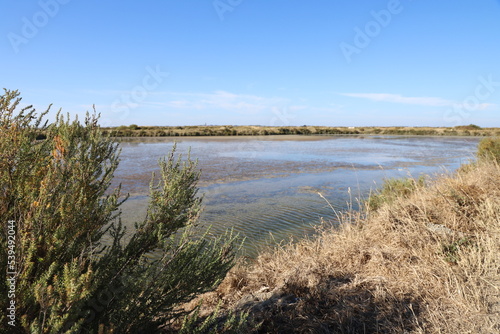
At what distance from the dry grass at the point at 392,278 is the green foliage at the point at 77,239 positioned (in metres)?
1.10

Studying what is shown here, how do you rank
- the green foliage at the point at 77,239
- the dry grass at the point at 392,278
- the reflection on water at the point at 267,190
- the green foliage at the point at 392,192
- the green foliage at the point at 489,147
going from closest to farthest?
the green foliage at the point at 77,239 < the dry grass at the point at 392,278 < the green foliage at the point at 392,192 < the reflection on water at the point at 267,190 < the green foliage at the point at 489,147

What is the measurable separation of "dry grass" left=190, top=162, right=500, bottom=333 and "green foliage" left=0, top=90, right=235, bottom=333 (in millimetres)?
1098

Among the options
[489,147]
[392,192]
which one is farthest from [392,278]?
[489,147]

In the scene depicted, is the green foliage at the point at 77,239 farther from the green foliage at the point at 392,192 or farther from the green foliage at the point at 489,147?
the green foliage at the point at 489,147

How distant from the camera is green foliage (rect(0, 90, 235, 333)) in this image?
1.95 meters

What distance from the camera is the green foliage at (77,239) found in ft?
6.39

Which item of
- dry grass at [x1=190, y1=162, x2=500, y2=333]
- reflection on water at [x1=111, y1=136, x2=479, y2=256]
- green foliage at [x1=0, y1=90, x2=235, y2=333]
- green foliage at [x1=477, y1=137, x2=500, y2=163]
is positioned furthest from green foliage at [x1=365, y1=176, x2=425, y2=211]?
green foliage at [x1=0, y1=90, x2=235, y2=333]

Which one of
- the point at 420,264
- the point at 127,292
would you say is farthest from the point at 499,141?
the point at 127,292

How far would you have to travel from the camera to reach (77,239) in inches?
93.5

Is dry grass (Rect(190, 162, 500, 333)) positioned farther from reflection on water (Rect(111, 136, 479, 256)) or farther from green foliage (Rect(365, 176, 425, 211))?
green foliage (Rect(365, 176, 425, 211))

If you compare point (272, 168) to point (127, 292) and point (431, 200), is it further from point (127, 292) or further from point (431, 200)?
point (127, 292)

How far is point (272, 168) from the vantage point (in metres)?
17.6

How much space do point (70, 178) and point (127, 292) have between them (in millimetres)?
924

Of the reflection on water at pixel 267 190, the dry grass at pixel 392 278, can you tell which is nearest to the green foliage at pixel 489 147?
the reflection on water at pixel 267 190
